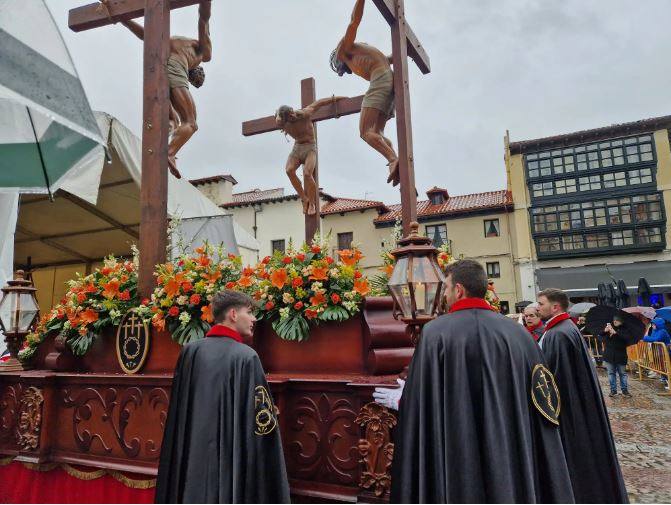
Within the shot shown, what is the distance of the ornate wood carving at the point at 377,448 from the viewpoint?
2.80m

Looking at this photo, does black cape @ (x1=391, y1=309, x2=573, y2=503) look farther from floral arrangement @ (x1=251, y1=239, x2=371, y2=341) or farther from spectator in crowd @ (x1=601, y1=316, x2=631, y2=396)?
spectator in crowd @ (x1=601, y1=316, x2=631, y2=396)

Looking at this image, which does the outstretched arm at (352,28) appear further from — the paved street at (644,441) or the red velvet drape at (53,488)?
the paved street at (644,441)

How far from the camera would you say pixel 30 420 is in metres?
3.91

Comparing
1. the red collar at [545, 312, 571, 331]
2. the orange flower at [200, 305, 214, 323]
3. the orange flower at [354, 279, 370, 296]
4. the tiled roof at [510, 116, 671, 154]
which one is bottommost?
the red collar at [545, 312, 571, 331]

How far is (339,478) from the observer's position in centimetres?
303

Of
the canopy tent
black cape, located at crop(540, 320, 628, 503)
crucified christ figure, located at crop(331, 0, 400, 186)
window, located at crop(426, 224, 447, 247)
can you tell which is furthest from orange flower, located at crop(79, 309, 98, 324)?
window, located at crop(426, 224, 447, 247)

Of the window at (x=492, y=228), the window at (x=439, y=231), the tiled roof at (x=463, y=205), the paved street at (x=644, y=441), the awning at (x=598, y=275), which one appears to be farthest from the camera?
the window at (x=439, y=231)

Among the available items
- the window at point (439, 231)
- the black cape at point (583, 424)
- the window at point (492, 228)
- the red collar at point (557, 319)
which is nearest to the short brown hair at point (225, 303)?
the black cape at point (583, 424)

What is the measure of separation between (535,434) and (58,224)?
1110cm

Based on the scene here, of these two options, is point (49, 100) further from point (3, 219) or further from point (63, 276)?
point (63, 276)

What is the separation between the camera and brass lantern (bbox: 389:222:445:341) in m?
2.82

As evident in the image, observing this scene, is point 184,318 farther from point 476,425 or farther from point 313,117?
point 313,117

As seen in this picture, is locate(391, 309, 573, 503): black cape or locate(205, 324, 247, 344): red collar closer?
locate(391, 309, 573, 503): black cape

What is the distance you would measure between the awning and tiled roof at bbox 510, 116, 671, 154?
833cm
